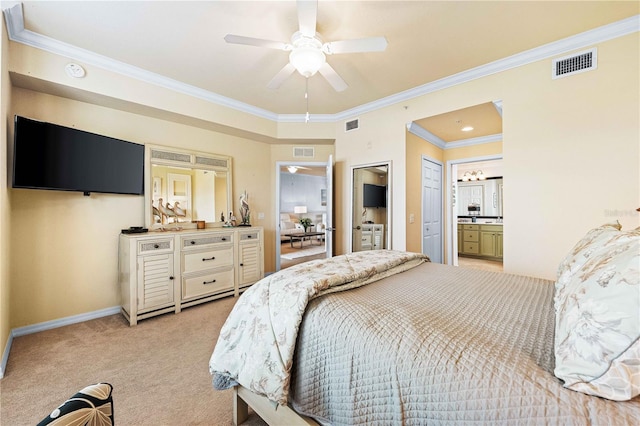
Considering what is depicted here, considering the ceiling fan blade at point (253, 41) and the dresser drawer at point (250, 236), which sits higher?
the ceiling fan blade at point (253, 41)

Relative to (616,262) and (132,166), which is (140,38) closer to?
(132,166)

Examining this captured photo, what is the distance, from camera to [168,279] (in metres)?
2.88

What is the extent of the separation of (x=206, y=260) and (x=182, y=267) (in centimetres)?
28

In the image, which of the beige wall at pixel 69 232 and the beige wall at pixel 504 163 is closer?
the beige wall at pixel 504 163

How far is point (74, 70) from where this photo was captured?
8.02 ft

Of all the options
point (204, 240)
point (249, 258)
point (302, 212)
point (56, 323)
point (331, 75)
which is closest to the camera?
point (331, 75)

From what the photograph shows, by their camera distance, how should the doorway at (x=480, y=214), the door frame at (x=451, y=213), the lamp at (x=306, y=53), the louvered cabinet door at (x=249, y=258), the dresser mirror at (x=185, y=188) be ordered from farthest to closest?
the doorway at (x=480, y=214) → the door frame at (x=451, y=213) → the louvered cabinet door at (x=249, y=258) → the dresser mirror at (x=185, y=188) → the lamp at (x=306, y=53)

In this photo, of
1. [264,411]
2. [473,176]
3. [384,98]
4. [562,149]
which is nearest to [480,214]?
[473,176]

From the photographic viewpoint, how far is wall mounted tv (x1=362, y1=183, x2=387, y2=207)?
399cm

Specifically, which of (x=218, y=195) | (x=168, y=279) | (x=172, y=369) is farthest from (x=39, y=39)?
(x=172, y=369)

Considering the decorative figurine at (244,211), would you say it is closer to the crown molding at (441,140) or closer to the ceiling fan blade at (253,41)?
the ceiling fan blade at (253,41)

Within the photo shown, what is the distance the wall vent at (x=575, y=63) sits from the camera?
2.27 meters

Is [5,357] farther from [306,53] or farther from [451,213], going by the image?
[451,213]

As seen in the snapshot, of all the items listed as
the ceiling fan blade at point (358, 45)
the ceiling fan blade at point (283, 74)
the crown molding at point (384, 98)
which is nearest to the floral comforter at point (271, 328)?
the ceiling fan blade at point (358, 45)
